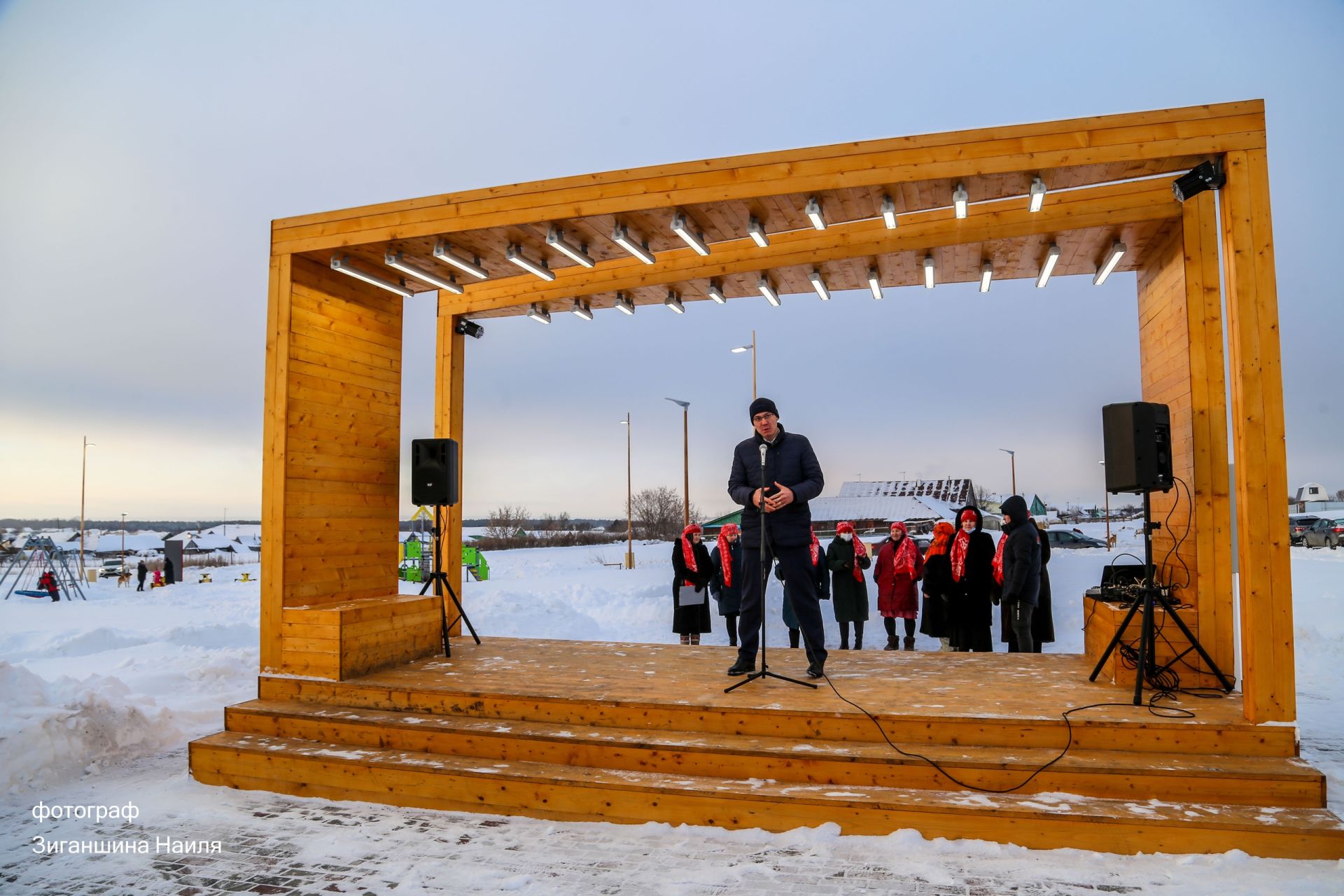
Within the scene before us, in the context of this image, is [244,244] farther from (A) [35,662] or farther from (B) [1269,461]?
(B) [1269,461]

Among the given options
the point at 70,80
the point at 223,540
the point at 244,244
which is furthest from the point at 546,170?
the point at 223,540

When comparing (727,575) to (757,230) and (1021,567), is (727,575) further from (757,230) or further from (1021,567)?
(757,230)

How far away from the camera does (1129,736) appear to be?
3615 millimetres

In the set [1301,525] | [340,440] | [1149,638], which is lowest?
[1301,525]

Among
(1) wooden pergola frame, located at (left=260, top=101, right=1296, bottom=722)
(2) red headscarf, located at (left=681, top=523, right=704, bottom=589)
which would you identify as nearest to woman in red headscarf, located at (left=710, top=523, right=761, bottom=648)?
(2) red headscarf, located at (left=681, top=523, right=704, bottom=589)

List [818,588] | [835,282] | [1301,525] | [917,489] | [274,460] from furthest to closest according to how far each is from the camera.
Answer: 1. [917,489]
2. [1301,525]
3. [818,588]
4. [835,282]
5. [274,460]

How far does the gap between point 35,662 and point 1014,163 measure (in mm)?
11385

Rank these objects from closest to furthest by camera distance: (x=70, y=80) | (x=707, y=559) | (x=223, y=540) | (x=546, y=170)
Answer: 1. (x=70, y=80)
2. (x=707, y=559)
3. (x=546, y=170)
4. (x=223, y=540)

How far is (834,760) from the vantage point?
364 cm

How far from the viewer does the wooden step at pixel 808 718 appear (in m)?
3.58

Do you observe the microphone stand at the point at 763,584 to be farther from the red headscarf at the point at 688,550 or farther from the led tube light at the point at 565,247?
the red headscarf at the point at 688,550

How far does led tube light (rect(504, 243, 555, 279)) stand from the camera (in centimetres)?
539

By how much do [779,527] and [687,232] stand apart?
81.3 inches

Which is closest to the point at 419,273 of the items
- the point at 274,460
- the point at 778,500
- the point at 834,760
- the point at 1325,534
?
the point at 274,460
